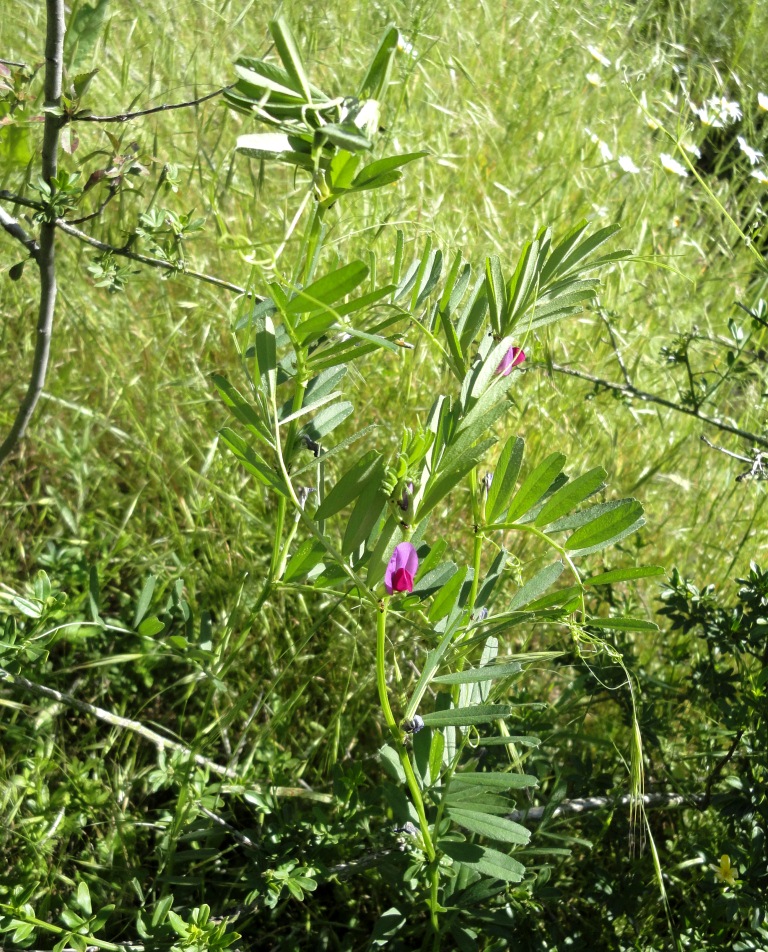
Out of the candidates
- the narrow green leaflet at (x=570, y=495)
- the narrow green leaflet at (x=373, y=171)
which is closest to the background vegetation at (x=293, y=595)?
the narrow green leaflet at (x=373, y=171)

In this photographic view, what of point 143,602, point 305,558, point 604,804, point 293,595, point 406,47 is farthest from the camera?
point 406,47

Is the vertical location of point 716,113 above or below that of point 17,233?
above

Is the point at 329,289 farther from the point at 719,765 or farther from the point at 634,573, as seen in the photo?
the point at 719,765

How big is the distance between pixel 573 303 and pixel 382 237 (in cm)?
90

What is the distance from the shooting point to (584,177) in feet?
6.60

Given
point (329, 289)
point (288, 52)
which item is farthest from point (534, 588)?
point (288, 52)

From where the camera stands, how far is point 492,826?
0.74m

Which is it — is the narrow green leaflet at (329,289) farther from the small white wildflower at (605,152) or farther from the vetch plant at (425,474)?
the small white wildflower at (605,152)

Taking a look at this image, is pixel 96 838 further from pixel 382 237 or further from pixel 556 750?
pixel 382 237

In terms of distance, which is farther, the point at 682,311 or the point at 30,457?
the point at 682,311

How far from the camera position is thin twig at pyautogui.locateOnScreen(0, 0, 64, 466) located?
830mm

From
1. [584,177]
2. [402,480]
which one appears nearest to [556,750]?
[402,480]

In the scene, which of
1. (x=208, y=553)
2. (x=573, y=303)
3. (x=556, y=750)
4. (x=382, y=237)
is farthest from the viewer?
(x=382, y=237)

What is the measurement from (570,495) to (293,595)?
0.64 m
